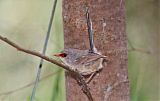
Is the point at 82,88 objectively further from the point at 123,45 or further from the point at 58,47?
the point at 58,47

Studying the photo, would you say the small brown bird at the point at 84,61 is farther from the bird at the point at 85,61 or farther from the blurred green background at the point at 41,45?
the blurred green background at the point at 41,45

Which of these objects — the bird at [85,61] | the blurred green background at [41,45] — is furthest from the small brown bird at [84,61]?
the blurred green background at [41,45]

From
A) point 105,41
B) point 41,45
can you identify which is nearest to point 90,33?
point 105,41

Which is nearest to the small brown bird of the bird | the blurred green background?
the bird

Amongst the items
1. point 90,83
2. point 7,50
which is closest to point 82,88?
point 90,83

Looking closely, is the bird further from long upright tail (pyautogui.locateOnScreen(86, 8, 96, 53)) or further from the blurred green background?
the blurred green background
